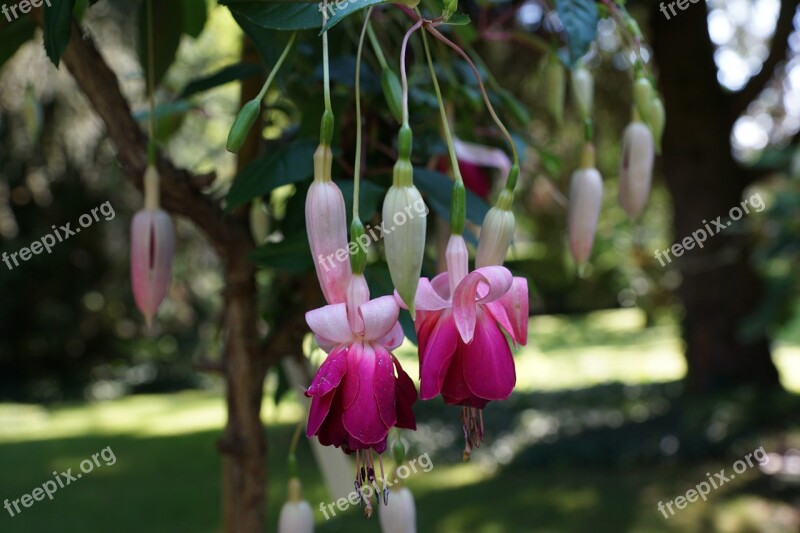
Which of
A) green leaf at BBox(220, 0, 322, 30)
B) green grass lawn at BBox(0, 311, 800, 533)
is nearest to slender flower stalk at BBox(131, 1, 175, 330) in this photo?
green leaf at BBox(220, 0, 322, 30)

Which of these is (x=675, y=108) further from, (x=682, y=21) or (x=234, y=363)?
(x=234, y=363)

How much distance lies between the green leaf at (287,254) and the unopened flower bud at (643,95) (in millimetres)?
204

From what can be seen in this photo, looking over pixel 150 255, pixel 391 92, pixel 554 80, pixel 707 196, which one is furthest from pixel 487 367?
pixel 707 196

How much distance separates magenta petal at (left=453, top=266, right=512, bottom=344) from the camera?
0.31m

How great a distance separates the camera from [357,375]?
1.02 ft

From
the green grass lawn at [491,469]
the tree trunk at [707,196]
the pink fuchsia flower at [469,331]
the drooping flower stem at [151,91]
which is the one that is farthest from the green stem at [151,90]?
the tree trunk at [707,196]

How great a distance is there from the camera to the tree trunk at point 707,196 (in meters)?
3.08

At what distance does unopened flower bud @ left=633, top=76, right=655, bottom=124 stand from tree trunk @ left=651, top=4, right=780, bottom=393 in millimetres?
2687

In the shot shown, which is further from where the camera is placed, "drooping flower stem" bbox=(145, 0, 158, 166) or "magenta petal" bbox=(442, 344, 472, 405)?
"drooping flower stem" bbox=(145, 0, 158, 166)

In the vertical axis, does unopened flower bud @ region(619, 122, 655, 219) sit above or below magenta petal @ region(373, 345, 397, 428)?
above

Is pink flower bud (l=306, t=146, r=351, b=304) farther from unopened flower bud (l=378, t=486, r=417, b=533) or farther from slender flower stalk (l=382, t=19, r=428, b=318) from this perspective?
unopened flower bud (l=378, t=486, r=417, b=533)

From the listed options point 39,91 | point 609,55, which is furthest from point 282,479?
point 609,55

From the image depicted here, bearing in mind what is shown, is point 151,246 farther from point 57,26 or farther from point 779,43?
point 779,43

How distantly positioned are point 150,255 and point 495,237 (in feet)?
0.74
